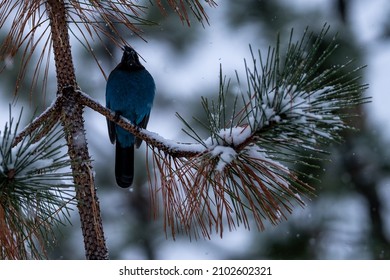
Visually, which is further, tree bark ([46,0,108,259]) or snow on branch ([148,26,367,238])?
tree bark ([46,0,108,259])

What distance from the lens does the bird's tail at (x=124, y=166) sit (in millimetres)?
2781

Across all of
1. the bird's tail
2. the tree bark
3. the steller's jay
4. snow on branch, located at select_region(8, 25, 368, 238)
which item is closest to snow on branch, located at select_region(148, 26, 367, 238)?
snow on branch, located at select_region(8, 25, 368, 238)

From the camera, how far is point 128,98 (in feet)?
11.0

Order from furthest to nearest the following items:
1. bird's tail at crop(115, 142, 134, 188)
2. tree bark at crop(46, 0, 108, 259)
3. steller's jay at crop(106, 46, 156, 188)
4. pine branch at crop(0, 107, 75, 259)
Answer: steller's jay at crop(106, 46, 156, 188), bird's tail at crop(115, 142, 134, 188), tree bark at crop(46, 0, 108, 259), pine branch at crop(0, 107, 75, 259)

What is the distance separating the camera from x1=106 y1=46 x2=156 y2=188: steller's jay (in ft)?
10.4

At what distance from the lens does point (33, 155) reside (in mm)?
1559

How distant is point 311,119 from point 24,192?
689 millimetres

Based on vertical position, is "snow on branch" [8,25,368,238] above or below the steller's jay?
below

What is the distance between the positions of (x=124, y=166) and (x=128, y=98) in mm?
487

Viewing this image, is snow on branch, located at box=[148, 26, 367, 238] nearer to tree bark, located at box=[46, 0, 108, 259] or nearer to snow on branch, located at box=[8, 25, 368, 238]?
snow on branch, located at box=[8, 25, 368, 238]

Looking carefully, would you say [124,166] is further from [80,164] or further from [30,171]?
[30,171]

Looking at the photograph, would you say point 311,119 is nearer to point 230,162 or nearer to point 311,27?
point 230,162

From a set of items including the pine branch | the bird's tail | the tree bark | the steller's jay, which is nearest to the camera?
the pine branch

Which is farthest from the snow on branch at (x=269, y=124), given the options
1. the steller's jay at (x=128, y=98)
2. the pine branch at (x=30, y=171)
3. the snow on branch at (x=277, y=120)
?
the steller's jay at (x=128, y=98)
